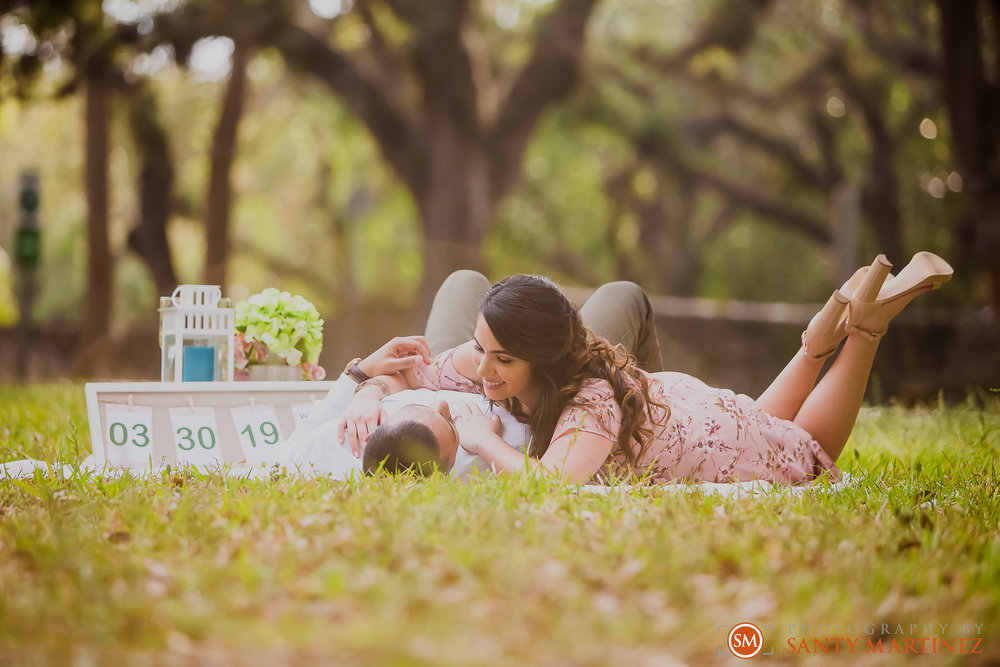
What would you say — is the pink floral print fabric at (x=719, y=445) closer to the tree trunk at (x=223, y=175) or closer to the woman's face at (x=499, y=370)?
the woman's face at (x=499, y=370)

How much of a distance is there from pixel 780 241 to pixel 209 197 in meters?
14.1

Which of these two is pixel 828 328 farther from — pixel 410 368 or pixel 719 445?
pixel 410 368

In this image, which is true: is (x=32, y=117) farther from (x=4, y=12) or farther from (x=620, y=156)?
(x=620, y=156)

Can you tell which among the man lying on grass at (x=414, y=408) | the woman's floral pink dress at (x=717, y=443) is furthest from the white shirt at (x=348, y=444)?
the woman's floral pink dress at (x=717, y=443)

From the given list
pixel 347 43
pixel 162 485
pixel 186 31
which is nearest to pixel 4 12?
pixel 186 31

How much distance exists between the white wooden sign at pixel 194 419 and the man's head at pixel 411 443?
27.7 inches

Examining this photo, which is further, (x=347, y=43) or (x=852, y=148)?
(x=852, y=148)

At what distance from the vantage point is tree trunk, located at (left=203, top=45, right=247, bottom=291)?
12242mm

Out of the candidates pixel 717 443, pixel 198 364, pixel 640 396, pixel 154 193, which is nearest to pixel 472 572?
pixel 640 396

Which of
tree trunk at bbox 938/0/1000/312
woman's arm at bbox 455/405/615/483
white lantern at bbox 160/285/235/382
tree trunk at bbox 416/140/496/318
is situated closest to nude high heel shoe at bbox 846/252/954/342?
woman's arm at bbox 455/405/615/483

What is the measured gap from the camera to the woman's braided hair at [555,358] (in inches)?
133

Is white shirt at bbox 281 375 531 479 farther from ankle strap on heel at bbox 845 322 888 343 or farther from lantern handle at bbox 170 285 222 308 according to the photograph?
ankle strap on heel at bbox 845 322 888 343

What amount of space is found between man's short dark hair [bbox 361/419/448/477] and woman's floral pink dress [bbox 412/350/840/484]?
69cm

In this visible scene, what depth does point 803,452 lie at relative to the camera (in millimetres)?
3934
